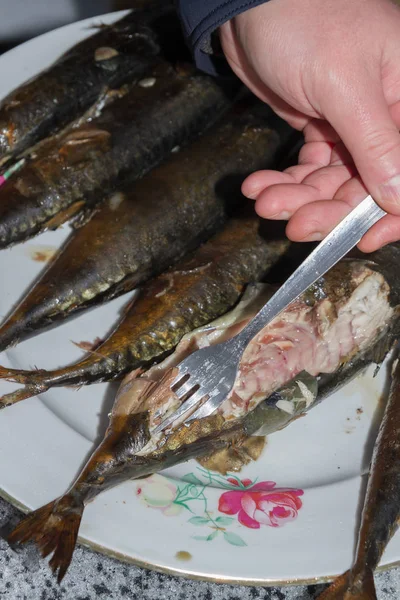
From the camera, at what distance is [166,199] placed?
6.00 feet

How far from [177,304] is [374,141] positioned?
1.77 ft

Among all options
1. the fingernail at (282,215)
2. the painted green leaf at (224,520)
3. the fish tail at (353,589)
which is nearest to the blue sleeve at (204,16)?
the fingernail at (282,215)

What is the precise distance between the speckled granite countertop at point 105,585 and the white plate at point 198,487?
5.7 inches

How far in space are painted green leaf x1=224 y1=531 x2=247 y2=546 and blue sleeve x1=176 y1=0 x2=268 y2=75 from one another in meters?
1.03

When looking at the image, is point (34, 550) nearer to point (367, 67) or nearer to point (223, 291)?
point (223, 291)

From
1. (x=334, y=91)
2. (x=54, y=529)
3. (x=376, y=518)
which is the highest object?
(x=334, y=91)

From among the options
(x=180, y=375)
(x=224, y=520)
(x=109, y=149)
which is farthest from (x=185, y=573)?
(x=109, y=149)

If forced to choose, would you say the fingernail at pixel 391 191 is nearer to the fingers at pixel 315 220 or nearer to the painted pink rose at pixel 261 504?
the fingers at pixel 315 220

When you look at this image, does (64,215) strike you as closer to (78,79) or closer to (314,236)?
(78,79)

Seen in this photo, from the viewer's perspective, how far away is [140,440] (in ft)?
4.61

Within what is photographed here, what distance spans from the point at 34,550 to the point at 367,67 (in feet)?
3.56

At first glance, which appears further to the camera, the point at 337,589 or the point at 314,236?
the point at 314,236

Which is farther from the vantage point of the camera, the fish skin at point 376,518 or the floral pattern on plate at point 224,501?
the floral pattern on plate at point 224,501

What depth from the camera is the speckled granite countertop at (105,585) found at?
4.90 ft
